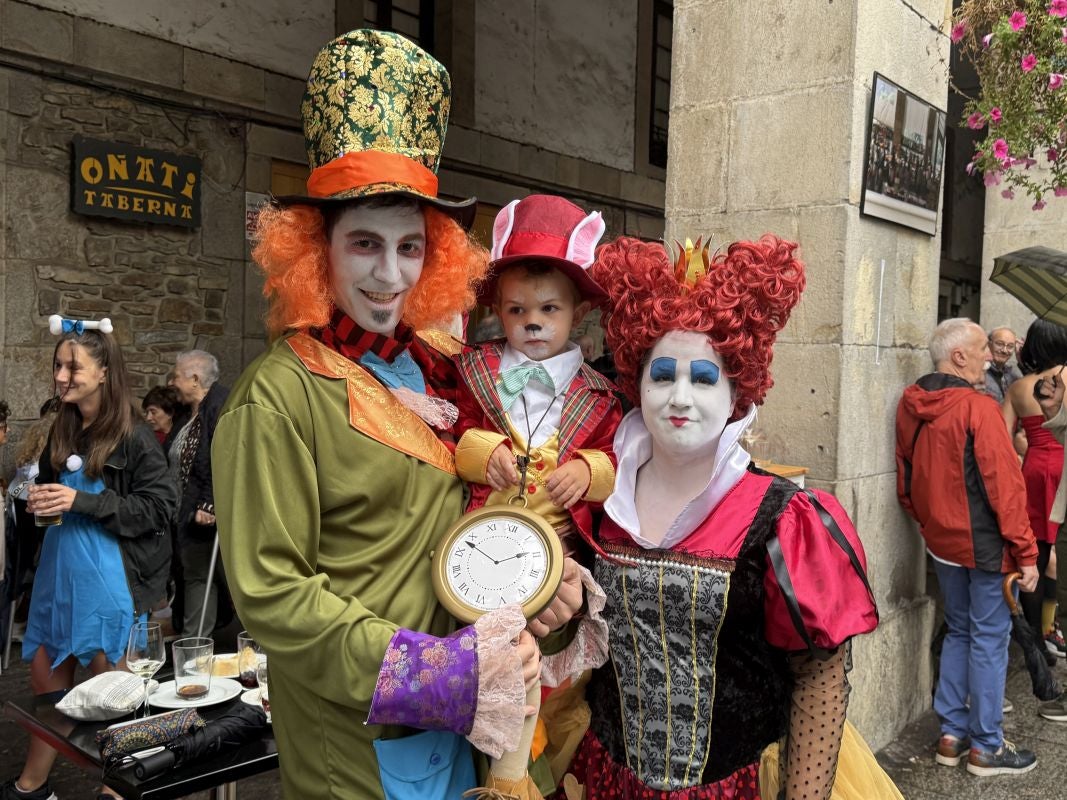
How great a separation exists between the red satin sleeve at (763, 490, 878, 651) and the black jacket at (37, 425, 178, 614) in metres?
2.93

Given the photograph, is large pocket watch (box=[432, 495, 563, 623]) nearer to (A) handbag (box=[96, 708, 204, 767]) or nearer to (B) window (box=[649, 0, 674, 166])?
(A) handbag (box=[96, 708, 204, 767])

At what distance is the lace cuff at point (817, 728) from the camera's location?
1883 millimetres

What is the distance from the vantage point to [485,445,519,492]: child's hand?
6.24ft

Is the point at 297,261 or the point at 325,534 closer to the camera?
the point at 325,534

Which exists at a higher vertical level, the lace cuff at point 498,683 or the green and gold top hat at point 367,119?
the green and gold top hat at point 367,119

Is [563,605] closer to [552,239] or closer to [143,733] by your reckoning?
[552,239]

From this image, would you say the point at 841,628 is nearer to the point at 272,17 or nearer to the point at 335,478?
the point at 335,478

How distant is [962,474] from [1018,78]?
1.73m

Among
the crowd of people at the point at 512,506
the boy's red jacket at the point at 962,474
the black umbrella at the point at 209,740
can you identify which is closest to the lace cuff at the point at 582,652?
the crowd of people at the point at 512,506

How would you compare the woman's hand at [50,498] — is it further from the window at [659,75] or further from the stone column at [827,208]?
the window at [659,75]

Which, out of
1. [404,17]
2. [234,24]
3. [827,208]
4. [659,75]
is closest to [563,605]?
[827,208]

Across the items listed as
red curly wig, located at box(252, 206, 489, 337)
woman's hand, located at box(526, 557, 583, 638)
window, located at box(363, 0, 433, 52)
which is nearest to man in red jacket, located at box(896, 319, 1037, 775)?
woman's hand, located at box(526, 557, 583, 638)

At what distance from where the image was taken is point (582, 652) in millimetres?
1959

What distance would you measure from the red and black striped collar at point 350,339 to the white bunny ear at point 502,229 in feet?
1.21
